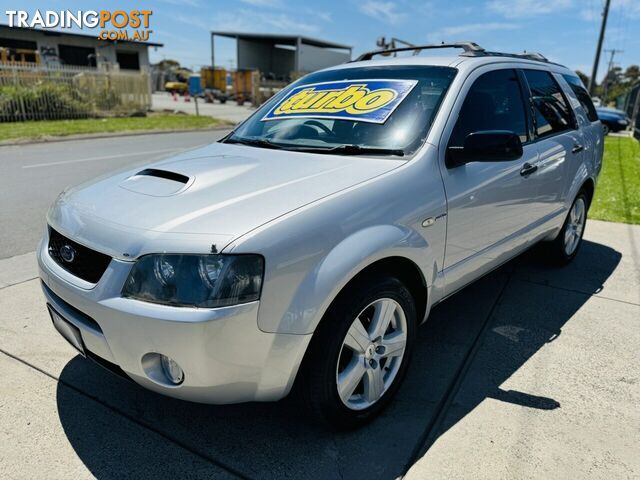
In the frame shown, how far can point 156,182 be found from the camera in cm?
250

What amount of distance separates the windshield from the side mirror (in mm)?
208

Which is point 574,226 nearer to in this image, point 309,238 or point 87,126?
point 309,238

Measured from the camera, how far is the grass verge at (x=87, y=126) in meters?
14.3

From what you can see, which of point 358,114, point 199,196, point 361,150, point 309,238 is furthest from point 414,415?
point 358,114

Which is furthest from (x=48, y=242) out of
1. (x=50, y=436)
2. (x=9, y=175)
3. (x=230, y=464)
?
(x=9, y=175)

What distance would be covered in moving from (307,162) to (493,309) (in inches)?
81.8

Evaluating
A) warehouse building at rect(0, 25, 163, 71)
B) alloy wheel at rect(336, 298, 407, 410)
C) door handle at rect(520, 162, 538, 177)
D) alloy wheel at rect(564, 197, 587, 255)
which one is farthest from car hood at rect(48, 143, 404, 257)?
warehouse building at rect(0, 25, 163, 71)

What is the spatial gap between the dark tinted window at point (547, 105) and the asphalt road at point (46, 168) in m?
2.65

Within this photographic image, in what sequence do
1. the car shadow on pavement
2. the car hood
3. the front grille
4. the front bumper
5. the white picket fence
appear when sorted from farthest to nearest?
1. the white picket fence
2. the car shadow on pavement
3. the front grille
4. the car hood
5. the front bumper

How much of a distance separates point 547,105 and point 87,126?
Answer: 53.3 ft

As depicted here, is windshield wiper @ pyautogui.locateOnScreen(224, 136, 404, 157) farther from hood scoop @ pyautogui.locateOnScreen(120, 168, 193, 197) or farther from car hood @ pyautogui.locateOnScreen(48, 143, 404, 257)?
hood scoop @ pyautogui.locateOnScreen(120, 168, 193, 197)

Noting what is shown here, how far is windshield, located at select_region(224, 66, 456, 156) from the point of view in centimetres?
278

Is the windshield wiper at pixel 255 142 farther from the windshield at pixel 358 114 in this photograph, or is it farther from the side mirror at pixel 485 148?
the side mirror at pixel 485 148

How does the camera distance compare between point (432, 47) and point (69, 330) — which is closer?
point (69, 330)
